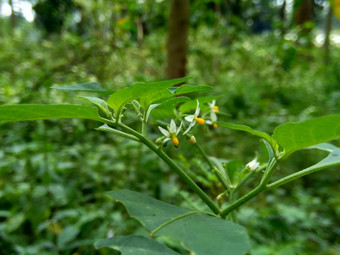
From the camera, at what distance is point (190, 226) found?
0.32 m

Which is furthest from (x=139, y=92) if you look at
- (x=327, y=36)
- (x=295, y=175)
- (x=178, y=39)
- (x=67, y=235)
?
(x=327, y=36)

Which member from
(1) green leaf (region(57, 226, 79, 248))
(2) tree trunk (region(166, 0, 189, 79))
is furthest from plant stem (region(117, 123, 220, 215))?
(2) tree trunk (region(166, 0, 189, 79))

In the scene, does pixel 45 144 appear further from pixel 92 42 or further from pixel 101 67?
pixel 92 42

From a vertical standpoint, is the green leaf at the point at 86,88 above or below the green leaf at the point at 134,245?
above

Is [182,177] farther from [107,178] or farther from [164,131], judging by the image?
[107,178]

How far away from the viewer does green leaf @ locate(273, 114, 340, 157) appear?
0.29 metres

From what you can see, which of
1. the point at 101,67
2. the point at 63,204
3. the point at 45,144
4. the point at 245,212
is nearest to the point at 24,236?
the point at 63,204

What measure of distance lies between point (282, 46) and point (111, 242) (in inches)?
106

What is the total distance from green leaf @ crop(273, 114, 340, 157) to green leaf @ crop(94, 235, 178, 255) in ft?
0.57

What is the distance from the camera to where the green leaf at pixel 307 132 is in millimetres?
290

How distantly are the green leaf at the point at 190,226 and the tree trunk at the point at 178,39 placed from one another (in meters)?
1.48

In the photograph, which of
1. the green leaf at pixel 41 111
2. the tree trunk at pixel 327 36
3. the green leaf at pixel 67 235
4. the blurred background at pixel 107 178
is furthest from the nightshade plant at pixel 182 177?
the tree trunk at pixel 327 36

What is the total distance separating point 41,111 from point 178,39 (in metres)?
1.61

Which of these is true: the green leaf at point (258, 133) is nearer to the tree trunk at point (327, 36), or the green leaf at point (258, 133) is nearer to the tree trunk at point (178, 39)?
the tree trunk at point (178, 39)
